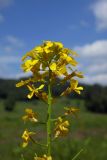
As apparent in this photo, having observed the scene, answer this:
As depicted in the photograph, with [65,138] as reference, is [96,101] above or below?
below

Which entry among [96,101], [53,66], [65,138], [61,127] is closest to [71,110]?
[61,127]

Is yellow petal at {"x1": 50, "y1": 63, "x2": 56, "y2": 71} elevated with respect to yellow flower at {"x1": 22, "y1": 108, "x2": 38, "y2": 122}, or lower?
elevated

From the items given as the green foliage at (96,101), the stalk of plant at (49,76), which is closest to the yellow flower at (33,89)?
the stalk of plant at (49,76)

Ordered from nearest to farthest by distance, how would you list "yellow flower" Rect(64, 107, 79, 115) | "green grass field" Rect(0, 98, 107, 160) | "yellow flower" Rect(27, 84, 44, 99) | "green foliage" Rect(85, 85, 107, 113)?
"yellow flower" Rect(27, 84, 44, 99), "yellow flower" Rect(64, 107, 79, 115), "green grass field" Rect(0, 98, 107, 160), "green foliage" Rect(85, 85, 107, 113)

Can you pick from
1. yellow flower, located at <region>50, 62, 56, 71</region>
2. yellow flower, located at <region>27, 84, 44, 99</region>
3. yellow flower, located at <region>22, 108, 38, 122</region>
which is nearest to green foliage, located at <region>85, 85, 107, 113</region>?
yellow flower, located at <region>22, 108, 38, 122</region>

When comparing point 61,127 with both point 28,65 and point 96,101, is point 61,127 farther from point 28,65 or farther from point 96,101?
point 96,101

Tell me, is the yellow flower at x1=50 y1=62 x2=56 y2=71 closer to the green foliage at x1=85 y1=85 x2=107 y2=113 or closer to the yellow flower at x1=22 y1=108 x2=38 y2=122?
the yellow flower at x1=22 y1=108 x2=38 y2=122
